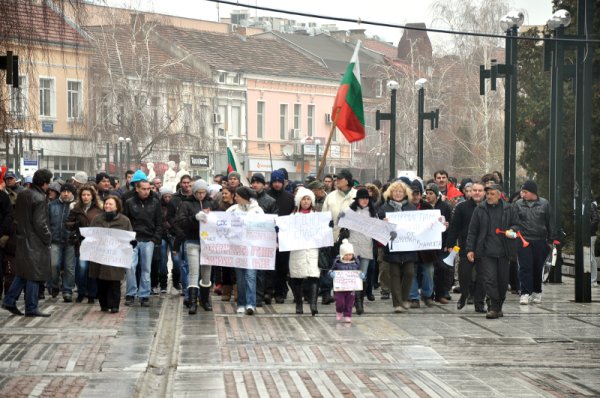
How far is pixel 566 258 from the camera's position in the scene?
95.3 ft

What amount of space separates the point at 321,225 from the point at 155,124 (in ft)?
141

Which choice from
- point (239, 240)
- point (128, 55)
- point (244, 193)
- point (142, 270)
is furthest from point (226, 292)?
point (128, 55)

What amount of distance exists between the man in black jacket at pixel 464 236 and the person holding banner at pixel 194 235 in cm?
343

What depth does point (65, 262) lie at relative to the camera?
2044 centimetres

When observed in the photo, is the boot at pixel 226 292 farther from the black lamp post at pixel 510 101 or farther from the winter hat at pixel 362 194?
the black lamp post at pixel 510 101

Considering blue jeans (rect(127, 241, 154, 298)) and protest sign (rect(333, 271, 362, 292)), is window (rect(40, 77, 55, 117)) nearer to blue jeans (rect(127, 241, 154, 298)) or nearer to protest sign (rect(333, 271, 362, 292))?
blue jeans (rect(127, 241, 154, 298))

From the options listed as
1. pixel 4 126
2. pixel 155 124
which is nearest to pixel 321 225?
pixel 4 126

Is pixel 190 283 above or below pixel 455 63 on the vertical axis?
below

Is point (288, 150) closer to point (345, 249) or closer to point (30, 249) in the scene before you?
point (345, 249)

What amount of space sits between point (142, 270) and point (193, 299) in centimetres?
160

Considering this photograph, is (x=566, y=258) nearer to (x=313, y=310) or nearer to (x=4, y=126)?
(x=313, y=310)

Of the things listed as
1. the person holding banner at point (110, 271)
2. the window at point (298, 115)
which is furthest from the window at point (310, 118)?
the person holding banner at point (110, 271)

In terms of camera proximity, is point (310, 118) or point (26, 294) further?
point (310, 118)

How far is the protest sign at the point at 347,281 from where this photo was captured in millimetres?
17312
